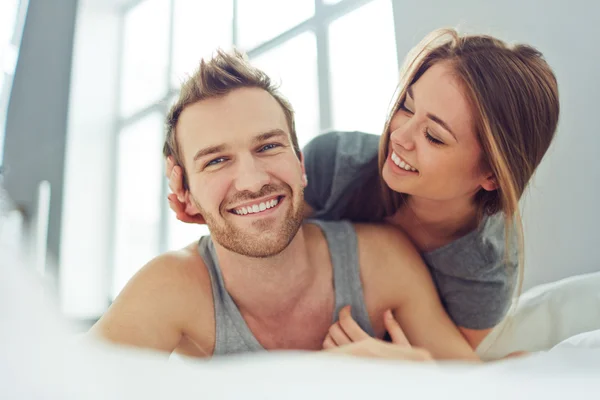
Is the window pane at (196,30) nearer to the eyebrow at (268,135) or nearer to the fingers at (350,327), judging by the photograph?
the eyebrow at (268,135)

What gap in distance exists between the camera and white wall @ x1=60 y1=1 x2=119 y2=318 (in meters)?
0.34

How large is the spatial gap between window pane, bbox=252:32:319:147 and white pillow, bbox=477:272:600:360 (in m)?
0.23

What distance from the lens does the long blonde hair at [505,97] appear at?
374 millimetres

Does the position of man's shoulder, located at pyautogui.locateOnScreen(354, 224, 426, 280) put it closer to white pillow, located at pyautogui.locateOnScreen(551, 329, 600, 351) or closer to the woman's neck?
the woman's neck

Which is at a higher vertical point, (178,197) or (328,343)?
(178,197)

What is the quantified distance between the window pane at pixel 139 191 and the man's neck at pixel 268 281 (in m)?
0.06

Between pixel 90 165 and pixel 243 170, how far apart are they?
13cm

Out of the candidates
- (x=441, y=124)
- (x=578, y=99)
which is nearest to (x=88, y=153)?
(x=441, y=124)

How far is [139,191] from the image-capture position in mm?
385

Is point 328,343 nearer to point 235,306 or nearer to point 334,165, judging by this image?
point 235,306

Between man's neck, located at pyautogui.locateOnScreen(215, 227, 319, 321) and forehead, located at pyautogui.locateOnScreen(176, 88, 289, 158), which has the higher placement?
forehead, located at pyautogui.locateOnScreen(176, 88, 289, 158)

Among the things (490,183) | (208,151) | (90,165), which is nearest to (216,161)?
(208,151)

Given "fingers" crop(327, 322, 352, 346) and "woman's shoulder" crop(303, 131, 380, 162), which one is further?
"woman's shoulder" crop(303, 131, 380, 162)

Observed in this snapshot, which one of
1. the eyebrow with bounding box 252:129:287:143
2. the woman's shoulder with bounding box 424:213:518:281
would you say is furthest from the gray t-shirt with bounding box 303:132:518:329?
the eyebrow with bounding box 252:129:287:143
